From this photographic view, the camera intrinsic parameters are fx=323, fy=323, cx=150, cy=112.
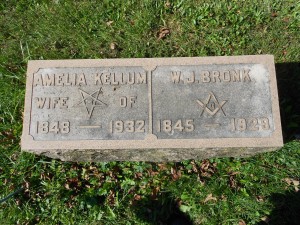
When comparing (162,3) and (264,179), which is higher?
(162,3)

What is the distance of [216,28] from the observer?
186 inches

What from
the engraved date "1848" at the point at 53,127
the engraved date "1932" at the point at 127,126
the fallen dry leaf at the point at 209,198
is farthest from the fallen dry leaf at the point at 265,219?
the engraved date "1848" at the point at 53,127

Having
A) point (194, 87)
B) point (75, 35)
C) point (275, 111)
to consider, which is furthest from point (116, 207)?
A: point (75, 35)

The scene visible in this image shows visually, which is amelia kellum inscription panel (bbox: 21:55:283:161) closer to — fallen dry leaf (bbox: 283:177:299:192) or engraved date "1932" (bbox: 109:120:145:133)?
engraved date "1932" (bbox: 109:120:145:133)

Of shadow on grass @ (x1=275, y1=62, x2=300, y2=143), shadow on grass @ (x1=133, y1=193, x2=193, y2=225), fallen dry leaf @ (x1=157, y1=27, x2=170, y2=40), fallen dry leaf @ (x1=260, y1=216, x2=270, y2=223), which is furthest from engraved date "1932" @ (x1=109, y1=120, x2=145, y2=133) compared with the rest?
shadow on grass @ (x1=275, y1=62, x2=300, y2=143)

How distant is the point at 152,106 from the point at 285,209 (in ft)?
7.14

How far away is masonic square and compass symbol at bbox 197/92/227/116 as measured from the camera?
3.30m

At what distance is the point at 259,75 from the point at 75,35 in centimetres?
270

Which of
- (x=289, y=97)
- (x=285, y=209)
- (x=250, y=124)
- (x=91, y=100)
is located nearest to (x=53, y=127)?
(x=91, y=100)

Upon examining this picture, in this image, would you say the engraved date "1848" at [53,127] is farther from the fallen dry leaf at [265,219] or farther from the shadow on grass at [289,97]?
the shadow on grass at [289,97]

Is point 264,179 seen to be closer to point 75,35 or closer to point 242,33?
point 242,33

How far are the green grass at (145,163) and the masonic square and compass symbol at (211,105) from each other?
3.56 ft

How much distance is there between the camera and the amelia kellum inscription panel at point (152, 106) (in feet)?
10.7

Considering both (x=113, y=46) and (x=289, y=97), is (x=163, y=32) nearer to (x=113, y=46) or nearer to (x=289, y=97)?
(x=113, y=46)
